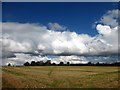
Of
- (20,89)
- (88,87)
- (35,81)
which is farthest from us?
(35,81)

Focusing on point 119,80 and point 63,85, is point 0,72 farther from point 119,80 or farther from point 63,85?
point 119,80

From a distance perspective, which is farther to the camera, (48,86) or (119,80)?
(119,80)

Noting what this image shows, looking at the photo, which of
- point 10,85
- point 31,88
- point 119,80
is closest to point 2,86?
point 10,85

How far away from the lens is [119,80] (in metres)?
36.8

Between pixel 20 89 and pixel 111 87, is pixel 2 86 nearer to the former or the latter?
pixel 20 89

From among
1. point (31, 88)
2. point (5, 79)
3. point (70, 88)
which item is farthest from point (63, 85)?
point (5, 79)

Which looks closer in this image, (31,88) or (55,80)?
(31,88)

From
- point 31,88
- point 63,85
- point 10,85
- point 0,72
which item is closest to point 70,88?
point 63,85

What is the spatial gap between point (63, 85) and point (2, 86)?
689cm

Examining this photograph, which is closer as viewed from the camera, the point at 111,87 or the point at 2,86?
the point at 2,86

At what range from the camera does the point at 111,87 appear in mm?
32906

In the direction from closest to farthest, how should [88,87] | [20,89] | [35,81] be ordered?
1. [20,89]
2. [88,87]
3. [35,81]

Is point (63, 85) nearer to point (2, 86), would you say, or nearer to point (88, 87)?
point (88, 87)

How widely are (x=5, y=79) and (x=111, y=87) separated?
11.7 m
